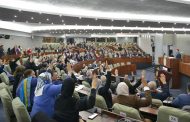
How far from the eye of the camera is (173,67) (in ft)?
52.0

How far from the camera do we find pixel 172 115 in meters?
3.86

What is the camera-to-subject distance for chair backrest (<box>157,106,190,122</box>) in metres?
3.75

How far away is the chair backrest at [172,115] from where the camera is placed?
3.75m

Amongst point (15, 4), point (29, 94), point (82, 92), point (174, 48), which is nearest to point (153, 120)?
point (82, 92)

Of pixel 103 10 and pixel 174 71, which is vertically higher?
pixel 103 10

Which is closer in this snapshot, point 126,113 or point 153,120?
point 126,113

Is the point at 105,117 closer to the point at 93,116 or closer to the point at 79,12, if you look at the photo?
the point at 93,116

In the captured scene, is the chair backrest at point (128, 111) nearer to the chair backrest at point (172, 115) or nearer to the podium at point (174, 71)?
the chair backrest at point (172, 115)

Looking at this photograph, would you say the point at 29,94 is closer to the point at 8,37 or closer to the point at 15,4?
the point at 15,4

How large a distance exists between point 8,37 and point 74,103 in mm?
21371

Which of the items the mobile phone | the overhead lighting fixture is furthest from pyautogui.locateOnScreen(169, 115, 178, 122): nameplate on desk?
the overhead lighting fixture

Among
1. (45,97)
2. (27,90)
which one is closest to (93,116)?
(45,97)

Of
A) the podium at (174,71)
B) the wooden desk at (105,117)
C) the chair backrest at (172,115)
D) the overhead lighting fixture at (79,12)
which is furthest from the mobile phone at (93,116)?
the podium at (174,71)

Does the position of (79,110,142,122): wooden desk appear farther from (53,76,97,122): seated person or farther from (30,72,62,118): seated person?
(30,72,62,118): seated person
